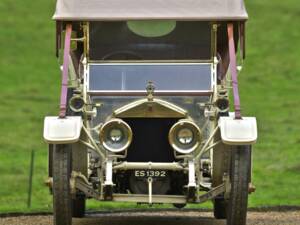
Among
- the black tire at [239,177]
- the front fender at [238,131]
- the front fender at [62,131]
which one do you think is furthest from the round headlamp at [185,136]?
the front fender at [62,131]

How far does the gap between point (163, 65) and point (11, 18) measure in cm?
3627

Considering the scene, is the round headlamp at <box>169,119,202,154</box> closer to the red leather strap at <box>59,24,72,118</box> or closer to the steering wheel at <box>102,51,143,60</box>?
the red leather strap at <box>59,24,72,118</box>

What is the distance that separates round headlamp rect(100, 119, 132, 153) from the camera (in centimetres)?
1473

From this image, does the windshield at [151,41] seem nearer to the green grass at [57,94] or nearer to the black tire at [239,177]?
the black tire at [239,177]

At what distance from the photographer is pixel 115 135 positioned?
14805 millimetres

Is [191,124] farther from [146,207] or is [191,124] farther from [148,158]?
[146,207]

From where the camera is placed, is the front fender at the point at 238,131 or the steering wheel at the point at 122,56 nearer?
the front fender at the point at 238,131

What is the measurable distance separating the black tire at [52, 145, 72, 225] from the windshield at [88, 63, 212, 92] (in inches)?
61.8

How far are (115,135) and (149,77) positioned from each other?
A: 5.02 ft

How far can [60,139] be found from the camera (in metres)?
14.4

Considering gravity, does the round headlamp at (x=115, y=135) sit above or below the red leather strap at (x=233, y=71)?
below

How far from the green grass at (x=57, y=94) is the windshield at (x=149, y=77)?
4.81 metres

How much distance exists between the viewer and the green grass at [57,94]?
25928 millimetres

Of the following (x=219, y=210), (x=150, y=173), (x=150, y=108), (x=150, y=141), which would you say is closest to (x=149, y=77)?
Result: (x=150, y=108)
